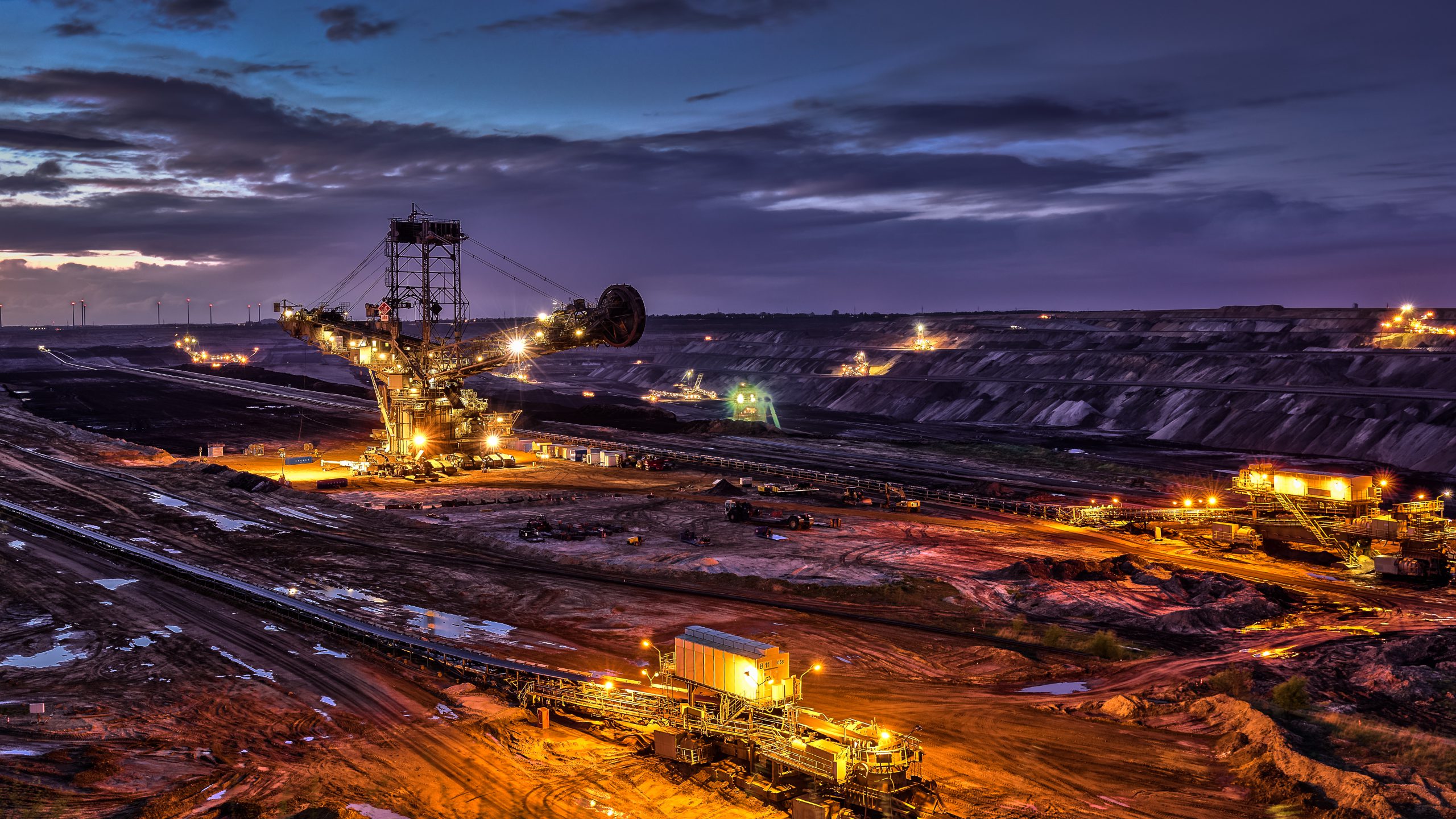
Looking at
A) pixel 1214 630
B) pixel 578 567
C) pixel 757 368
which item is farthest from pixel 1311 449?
pixel 757 368

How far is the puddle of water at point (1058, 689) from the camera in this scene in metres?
30.8

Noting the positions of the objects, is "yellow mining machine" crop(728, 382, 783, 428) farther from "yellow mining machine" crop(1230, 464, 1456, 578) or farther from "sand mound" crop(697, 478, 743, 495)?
"yellow mining machine" crop(1230, 464, 1456, 578)

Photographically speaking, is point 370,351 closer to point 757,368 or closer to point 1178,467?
point 1178,467

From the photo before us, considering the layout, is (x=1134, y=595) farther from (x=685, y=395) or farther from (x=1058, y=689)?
(x=685, y=395)

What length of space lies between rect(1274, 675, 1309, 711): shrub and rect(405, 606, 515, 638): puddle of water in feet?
82.1

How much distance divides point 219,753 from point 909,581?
27.6m

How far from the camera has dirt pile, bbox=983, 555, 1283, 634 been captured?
39.6 m

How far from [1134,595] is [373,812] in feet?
105

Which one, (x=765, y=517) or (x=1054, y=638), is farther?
(x=765, y=517)

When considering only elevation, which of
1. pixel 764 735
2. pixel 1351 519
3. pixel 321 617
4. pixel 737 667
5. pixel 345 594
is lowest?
pixel 345 594

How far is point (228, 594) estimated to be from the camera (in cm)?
4119

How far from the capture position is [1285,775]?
78.0 feet

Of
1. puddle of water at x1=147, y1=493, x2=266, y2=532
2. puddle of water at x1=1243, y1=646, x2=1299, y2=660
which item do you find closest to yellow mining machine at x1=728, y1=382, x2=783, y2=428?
puddle of water at x1=147, y1=493, x2=266, y2=532

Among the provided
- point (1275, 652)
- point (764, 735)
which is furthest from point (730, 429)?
point (764, 735)
